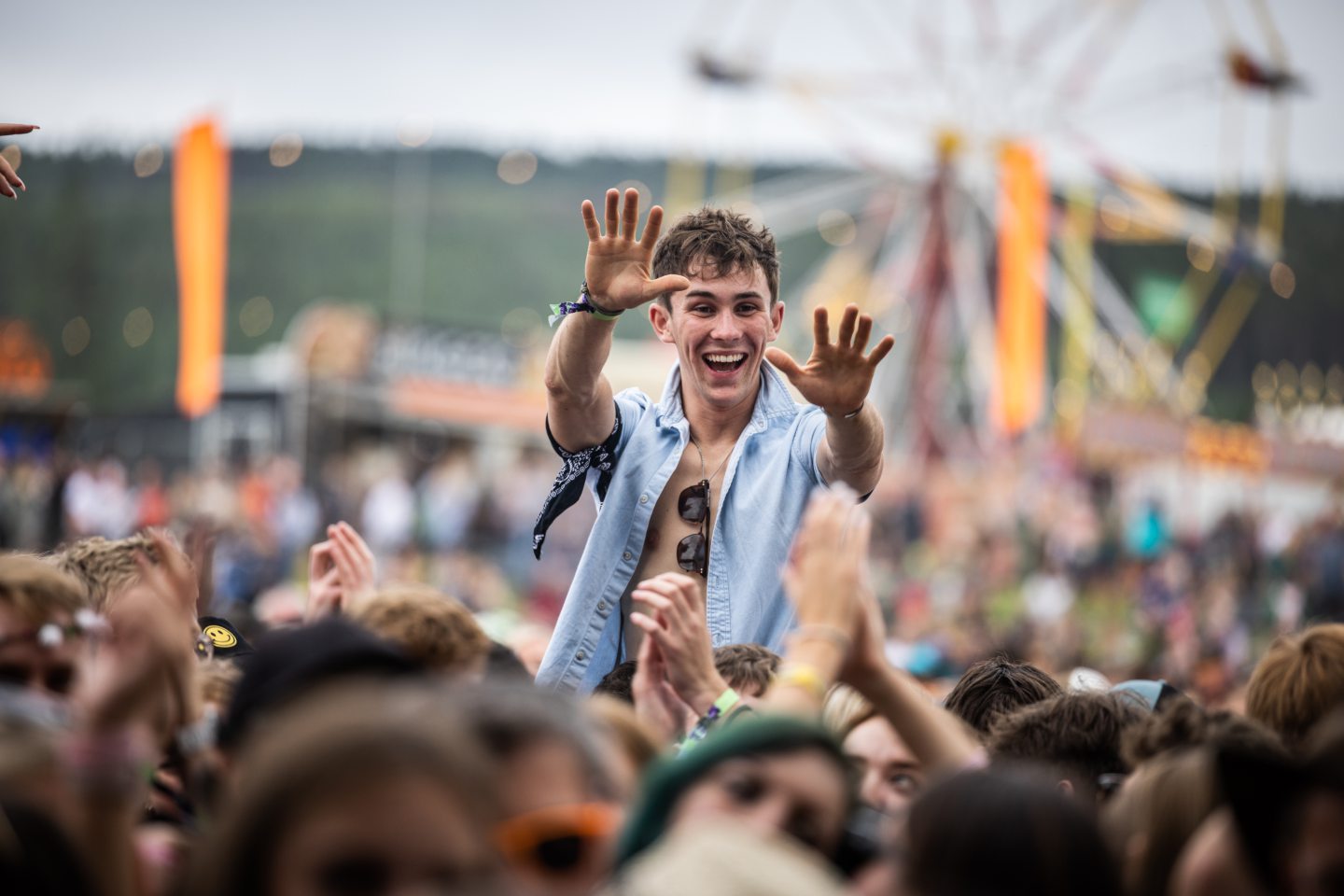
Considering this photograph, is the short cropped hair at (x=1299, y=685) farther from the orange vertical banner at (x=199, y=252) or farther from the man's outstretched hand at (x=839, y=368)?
the orange vertical banner at (x=199, y=252)

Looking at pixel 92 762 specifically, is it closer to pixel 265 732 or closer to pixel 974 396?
pixel 265 732

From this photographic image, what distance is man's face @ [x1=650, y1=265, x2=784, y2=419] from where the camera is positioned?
14.1 feet

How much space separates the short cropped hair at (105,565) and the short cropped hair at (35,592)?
2.71 feet

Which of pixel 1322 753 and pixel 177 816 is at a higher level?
pixel 1322 753

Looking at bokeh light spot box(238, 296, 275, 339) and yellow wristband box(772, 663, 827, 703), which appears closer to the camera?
yellow wristband box(772, 663, 827, 703)

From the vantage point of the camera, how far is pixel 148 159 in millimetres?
58219

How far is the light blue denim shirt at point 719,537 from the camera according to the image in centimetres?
432

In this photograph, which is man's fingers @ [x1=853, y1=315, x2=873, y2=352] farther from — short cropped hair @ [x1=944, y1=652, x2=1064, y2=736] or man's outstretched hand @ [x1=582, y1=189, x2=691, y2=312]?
Result: short cropped hair @ [x1=944, y1=652, x2=1064, y2=736]

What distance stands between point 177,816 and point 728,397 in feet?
6.75

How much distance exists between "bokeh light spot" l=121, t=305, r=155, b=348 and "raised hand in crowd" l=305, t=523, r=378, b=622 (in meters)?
51.9

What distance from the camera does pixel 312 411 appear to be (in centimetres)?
2938

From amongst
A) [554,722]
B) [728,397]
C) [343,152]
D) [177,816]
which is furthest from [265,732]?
[343,152]

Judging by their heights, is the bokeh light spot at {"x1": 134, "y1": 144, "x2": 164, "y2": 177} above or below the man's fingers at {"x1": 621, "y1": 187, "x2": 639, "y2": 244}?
above

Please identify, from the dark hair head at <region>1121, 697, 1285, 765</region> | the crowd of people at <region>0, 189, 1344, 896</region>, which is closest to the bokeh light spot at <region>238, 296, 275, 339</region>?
the crowd of people at <region>0, 189, 1344, 896</region>
